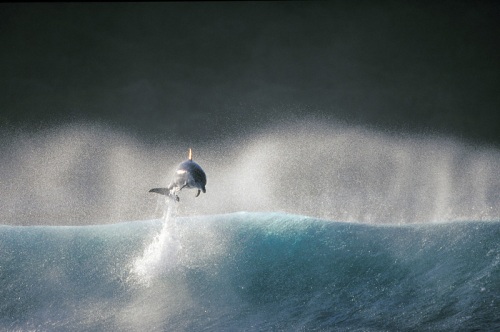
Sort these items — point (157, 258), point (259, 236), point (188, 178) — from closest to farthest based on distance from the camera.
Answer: point (188, 178)
point (157, 258)
point (259, 236)

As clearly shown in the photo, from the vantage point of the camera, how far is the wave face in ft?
18.2

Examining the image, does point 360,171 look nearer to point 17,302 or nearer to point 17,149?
point 17,302

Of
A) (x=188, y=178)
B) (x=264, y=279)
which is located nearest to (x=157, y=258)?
(x=188, y=178)

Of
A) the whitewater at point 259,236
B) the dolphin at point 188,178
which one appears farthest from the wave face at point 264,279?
the dolphin at point 188,178

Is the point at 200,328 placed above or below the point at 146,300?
below

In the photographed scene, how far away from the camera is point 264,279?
711 cm

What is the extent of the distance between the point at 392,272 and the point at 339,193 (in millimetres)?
6986

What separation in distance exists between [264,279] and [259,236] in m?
2.28

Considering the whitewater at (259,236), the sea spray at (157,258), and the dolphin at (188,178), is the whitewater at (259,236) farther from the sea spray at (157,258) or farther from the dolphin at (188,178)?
the dolphin at (188,178)

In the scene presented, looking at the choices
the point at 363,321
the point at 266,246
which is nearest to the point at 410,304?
the point at 363,321

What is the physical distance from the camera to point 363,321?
5.31m

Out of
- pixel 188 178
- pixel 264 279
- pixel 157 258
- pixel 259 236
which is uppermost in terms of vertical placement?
pixel 188 178

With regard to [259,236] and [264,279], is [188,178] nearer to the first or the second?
[264,279]

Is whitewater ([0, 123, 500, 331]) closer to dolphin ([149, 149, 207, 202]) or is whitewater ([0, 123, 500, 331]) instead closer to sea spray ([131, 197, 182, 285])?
sea spray ([131, 197, 182, 285])
